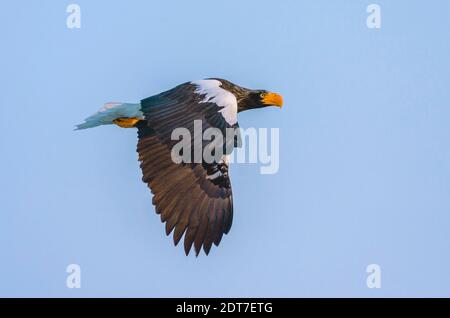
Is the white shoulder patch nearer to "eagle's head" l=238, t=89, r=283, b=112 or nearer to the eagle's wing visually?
the eagle's wing

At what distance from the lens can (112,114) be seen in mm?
9211

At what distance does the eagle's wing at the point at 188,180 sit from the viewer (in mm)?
8070

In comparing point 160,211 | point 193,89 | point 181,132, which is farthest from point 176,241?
point 193,89

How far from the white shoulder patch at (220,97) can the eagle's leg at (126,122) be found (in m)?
0.70

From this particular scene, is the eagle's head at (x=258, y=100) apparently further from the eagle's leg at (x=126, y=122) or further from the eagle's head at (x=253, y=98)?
the eagle's leg at (x=126, y=122)

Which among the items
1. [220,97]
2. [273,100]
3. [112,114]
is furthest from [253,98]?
[112,114]

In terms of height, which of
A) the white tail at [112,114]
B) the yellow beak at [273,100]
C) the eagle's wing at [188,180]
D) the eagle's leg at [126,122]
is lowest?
the eagle's wing at [188,180]

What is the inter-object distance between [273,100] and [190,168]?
1651 millimetres

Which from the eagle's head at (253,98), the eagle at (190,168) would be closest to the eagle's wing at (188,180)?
the eagle at (190,168)

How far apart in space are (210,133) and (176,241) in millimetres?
872

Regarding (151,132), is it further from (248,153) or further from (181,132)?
(248,153)

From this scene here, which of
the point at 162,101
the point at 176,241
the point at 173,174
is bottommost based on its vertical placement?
the point at 176,241

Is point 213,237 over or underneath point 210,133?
underneath

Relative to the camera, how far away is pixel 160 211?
8.17 meters
